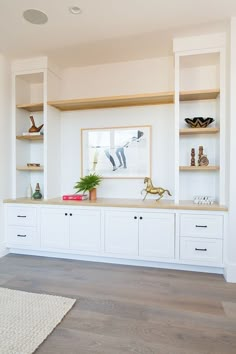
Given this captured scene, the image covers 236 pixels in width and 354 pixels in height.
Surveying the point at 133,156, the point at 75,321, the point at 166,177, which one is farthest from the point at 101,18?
the point at 75,321

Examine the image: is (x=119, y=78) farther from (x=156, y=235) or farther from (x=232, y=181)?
(x=156, y=235)

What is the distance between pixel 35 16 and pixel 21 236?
2552 millimetres

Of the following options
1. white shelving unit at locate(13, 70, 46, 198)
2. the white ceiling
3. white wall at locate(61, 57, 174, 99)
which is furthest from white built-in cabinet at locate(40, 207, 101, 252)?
the white ceiling

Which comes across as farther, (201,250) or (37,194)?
(37,194)

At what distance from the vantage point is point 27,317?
183cm

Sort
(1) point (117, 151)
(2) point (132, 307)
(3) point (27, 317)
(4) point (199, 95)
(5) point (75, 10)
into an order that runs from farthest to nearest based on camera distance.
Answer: (1) point (117, 151) < (4) point (199, 95) < (5) point (75, 10) < (2) point (132, 307) < (3) point (27, 317)

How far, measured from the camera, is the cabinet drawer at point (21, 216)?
10.5 ft

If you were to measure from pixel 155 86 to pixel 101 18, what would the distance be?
1143 mm

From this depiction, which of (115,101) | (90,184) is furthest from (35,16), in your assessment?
(90,184)

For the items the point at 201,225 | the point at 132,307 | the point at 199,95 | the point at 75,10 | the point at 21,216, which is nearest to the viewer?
the point at 132,307

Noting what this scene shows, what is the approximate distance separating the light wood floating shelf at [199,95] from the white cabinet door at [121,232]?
1.52 meters

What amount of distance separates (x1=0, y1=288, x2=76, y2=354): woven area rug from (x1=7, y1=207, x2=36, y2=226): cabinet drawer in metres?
1.03

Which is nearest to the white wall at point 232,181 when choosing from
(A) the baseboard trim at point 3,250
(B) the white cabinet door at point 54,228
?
(B) the white cabinet door at point 54,228

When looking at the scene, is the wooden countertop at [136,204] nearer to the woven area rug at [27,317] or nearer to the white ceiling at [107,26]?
the woven area rug at [27,317]
